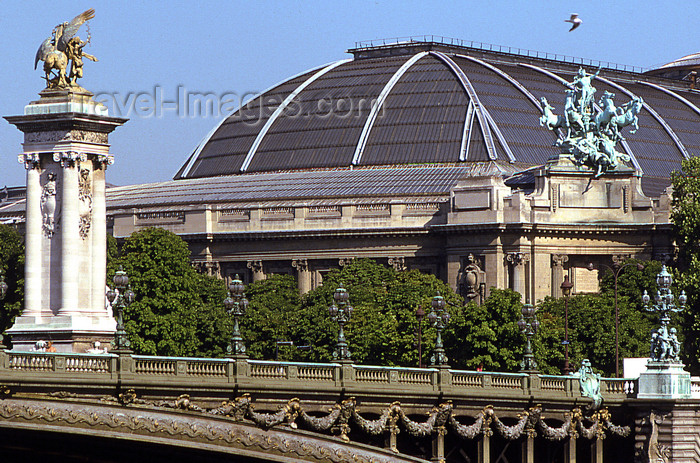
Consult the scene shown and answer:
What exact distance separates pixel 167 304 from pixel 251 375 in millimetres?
46203

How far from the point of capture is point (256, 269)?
154875 millimetres

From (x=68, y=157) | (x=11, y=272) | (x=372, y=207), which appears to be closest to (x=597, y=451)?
(x=68, y=157)

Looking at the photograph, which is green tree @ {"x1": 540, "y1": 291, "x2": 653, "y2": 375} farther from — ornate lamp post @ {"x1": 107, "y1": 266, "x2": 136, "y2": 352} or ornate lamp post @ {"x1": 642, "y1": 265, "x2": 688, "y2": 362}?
ornate lamp post @ {"x1": 107, "y1": 266, "x2": 136, "y2": 352}

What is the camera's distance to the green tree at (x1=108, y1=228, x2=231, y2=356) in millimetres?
109188

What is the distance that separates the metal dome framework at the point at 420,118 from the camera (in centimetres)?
16562

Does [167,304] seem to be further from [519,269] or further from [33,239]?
[519,269]

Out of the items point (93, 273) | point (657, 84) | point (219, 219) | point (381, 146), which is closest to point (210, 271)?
point (219, 219)

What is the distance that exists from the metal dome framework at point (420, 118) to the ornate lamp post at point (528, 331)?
58.4 m

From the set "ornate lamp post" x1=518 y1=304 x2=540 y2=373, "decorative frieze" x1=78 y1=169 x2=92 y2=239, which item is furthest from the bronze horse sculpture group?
"decorative frieze" x1=78 y1=169 x2=92 y2=239

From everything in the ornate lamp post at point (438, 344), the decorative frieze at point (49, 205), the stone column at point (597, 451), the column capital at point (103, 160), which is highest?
the column capital at point (103, 160)

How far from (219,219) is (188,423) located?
89867 millimetres

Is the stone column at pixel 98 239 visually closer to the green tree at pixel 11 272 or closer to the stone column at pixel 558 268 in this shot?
the green tree at pixel 11 272

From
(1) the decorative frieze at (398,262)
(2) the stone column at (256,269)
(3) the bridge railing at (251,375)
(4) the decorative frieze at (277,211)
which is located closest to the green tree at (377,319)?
(1) the decorative frieze at (398,262)

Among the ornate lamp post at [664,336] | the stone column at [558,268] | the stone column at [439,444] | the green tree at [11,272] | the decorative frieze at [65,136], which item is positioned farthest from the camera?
the stone column at [558,268]
